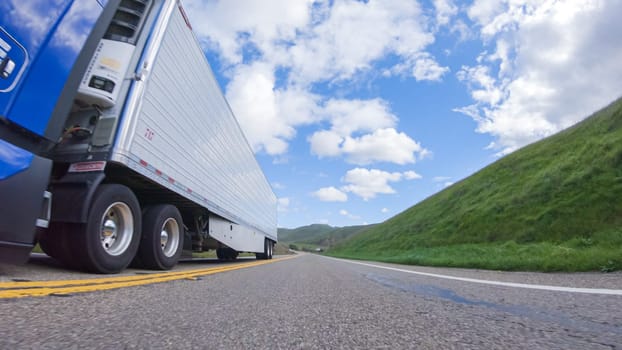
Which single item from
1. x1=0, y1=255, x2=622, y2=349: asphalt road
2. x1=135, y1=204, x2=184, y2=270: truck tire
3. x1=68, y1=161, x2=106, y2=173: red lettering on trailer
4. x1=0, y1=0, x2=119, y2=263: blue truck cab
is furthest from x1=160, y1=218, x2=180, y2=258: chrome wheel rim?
x1=0, y1=255, x2=622, y2=349: asphalt road

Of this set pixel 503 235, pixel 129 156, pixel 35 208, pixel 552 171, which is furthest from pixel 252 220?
pixel 552 171

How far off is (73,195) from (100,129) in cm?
99

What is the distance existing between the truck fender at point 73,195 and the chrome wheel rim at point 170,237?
6.73ft

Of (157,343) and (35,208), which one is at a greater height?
(35,208)

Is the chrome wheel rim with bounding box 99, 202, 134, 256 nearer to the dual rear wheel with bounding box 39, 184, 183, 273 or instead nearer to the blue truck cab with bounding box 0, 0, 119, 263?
the dual rear wheel with bounding box 39, 184, 183, 273

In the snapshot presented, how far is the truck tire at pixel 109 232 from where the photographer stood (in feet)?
13.7

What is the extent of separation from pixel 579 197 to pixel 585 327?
14197 millimetres

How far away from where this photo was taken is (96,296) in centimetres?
265

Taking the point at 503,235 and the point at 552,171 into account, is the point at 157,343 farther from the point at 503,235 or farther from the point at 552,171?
the point at 552,171

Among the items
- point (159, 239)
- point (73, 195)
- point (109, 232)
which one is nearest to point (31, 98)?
point (73, 195)

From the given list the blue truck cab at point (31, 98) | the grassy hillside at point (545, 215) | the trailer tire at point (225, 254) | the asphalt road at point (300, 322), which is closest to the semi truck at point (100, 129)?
the blue truck cab at point (31, 98)

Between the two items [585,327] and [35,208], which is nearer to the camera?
[585,327]

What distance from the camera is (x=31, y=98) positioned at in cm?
351

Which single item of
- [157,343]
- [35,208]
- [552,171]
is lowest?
[157,343]
